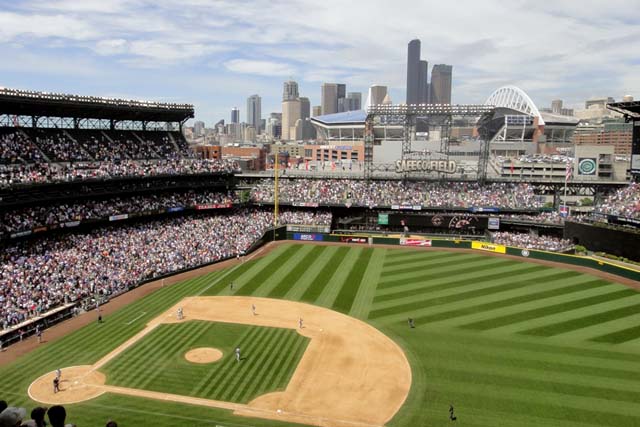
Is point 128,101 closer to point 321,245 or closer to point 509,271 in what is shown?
point 321,245

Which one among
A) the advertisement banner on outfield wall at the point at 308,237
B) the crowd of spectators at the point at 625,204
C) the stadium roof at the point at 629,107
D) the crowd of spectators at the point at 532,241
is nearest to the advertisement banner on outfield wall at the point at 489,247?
the crowd of spectators at the point at 532,241

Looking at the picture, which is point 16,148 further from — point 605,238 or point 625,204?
point 625,204

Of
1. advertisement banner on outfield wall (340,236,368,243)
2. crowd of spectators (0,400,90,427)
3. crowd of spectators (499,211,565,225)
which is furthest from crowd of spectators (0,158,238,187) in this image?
crowd of spectators (0,400,90,427)

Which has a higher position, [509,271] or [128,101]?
[128,101]

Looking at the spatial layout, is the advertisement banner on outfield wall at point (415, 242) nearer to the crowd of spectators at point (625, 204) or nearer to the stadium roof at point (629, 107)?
the crowd of spectators at point (625, 204)

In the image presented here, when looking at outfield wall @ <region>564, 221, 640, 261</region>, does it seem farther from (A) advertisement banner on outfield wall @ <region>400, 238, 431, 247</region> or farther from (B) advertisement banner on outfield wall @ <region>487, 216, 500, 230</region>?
(A) advertisement banner on outfield wall @ <region>400, 238, 431, 247</region>

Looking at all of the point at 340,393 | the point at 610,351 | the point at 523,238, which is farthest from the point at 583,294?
the point at 340,393
